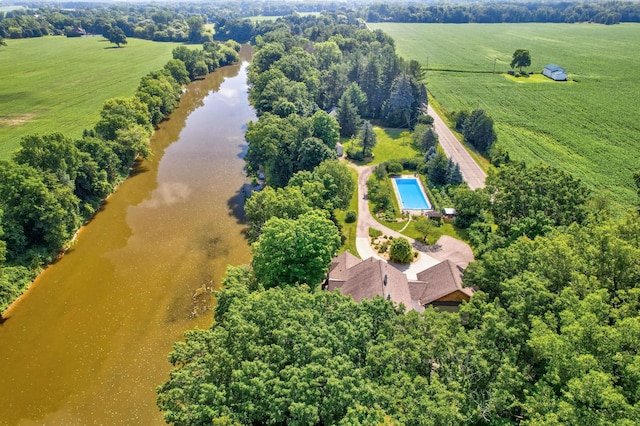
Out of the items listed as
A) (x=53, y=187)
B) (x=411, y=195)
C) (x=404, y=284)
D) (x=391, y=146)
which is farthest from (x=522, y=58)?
(x=53, y=187)

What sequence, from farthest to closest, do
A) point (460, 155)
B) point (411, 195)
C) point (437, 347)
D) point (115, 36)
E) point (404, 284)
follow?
point (115, 36)
point (460, 155)
point (411, 195)
point (404, 284)
point (437, 347)

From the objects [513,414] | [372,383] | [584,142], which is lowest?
[584,142]

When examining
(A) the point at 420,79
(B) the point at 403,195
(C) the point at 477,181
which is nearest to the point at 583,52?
(A) the point at 420,79

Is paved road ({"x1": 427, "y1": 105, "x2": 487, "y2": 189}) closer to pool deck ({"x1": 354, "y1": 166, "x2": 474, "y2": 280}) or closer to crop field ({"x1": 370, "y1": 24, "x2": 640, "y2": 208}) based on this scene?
crop field ({"x1": 370, "y1": 24, "x2": 640, "y2": 208})

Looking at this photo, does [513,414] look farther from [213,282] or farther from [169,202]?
[169,202]

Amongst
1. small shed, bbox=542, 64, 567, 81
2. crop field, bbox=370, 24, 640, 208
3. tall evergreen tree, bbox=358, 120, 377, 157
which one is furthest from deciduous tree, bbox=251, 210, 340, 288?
small shed, bbox=542, 64, 567, 81

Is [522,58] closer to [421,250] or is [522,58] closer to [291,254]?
[421,250]
